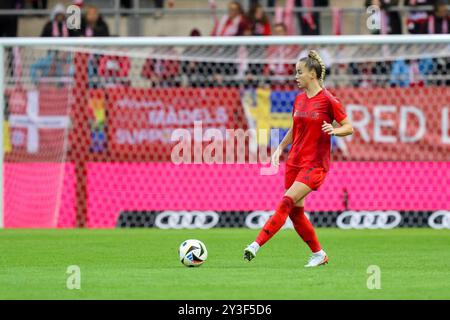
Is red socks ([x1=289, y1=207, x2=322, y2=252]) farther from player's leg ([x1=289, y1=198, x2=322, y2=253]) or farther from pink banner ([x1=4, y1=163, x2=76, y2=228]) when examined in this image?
pink banner ([x1=4, y1=163, x2=76, y2=228])

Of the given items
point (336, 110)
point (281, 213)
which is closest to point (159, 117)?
point (336, 110)

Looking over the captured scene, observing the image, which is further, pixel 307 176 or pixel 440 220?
pixel 440 220

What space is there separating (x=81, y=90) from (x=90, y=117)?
0.49 meters

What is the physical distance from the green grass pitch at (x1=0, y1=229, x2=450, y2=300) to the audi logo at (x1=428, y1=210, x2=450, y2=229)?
619mm

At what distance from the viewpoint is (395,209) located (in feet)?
58.0

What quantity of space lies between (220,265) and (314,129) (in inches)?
64.1

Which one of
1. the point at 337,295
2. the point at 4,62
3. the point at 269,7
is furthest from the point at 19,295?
the point at 269,7

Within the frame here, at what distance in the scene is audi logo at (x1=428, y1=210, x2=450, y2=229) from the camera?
17.5 metres

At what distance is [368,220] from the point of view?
58.0 feet

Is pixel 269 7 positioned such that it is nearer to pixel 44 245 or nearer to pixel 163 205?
pixel 163 205

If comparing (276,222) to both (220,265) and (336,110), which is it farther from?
(336,110)

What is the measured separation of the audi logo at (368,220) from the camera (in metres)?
17.7

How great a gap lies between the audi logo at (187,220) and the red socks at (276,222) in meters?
6.86
